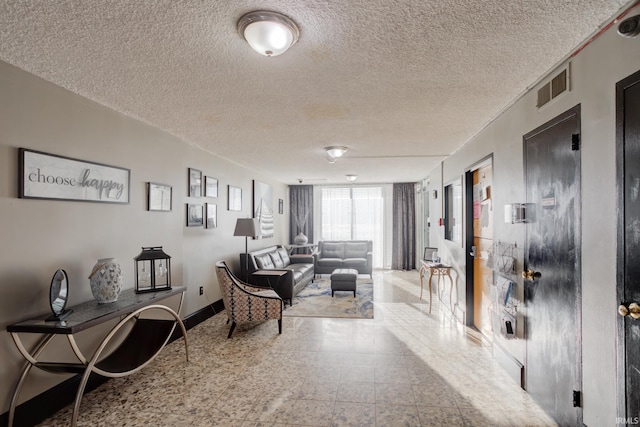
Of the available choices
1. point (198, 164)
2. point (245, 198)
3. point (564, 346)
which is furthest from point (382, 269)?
point (564, 346)

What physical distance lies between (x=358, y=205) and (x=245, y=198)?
3.88 meters

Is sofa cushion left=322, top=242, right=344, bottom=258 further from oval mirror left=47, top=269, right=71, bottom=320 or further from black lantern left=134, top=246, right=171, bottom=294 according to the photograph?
oval mirror left=47, top=269, right=71, bottom=320

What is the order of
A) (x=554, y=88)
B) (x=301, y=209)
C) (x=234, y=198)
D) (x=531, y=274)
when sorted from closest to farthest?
(x=554, y=88)
(x=531, y=274)
(x=234, y=198)
(x=301, y=209)

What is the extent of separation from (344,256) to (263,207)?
2506 millimetres

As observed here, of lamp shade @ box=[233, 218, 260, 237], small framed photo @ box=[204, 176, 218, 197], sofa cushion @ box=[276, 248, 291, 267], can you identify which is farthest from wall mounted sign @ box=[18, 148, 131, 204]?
sofa cushion @ box=[276, 248, 291, 267]

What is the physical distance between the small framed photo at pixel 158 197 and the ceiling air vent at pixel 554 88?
12.0 feet

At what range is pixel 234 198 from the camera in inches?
222

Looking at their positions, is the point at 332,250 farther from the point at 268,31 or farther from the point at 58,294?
the point at 268,31

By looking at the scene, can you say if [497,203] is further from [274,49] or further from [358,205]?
[358,205]

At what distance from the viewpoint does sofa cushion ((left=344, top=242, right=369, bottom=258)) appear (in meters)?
8.16

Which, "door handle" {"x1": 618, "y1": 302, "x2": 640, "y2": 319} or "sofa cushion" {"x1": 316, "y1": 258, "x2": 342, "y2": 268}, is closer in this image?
"door handle" {"x1": 618, "y1": 302, "x2": 640, "y2": 319}

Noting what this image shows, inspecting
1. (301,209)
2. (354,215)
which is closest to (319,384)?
(354,215)

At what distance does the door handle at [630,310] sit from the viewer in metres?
1.42

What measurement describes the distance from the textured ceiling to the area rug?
2.73m
